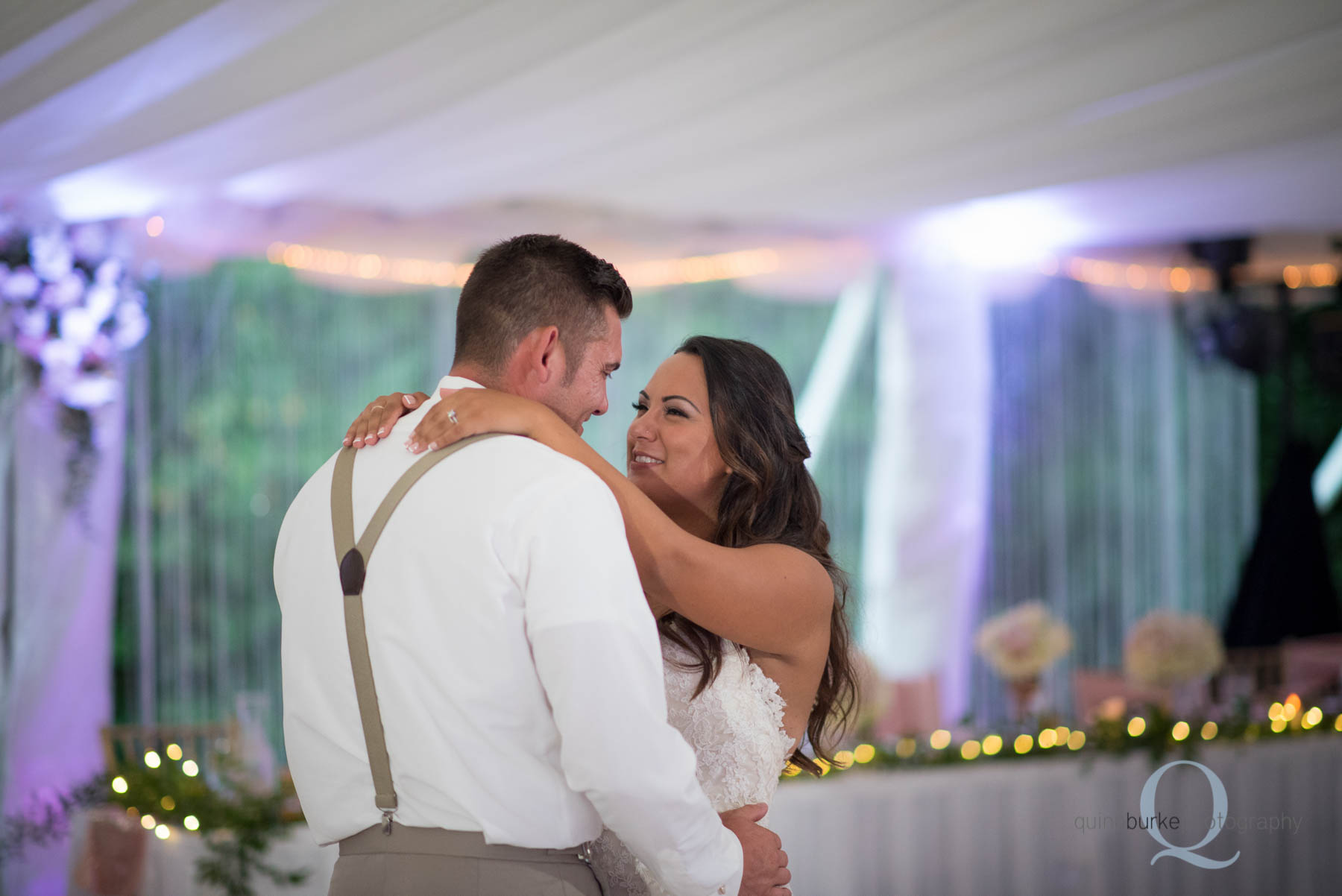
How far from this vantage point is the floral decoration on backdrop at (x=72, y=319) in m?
4.75

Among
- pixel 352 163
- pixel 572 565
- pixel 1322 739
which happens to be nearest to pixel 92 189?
pixel 352 163

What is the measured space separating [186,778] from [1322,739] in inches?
159

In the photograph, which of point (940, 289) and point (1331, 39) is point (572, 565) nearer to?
point (1331, 39)

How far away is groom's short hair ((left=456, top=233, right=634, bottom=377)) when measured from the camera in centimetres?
177

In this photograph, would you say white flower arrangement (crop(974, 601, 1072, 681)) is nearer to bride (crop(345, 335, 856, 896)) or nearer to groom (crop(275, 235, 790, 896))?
bride (crop(345, 335, 856, 896))

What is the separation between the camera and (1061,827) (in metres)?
3.98

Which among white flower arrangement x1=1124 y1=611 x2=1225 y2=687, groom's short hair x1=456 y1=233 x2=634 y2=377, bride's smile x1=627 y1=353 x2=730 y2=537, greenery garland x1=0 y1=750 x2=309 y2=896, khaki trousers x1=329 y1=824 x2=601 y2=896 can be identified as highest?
groom's short hair x1=456 y1=233 x2=634 y2=377

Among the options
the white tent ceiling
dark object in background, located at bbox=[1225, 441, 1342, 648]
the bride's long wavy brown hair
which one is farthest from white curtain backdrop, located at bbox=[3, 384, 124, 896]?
dark object in background, located at bbox=[1225, 441, 1342, 648]

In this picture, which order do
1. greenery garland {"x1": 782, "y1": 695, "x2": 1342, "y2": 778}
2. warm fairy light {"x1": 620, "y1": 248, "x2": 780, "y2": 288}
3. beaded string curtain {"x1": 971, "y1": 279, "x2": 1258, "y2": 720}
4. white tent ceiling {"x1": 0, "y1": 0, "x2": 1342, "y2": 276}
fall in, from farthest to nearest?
beaded string curtain {"x1": 971, "y1": 279, "x2": 1258, "y2": 720}, warm fairy light {"x1": 620, "y1": 248, "x2": 780, "y2": 288}, greenery garland {"x1": 782, "y1": 695, "x2": 1342, "y2": 778}, white tent ceiling {"x1": 0, "y1": 0, "x2": 1342, "y2": 276}

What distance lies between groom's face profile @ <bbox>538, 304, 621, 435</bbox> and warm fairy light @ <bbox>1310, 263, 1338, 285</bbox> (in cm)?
726

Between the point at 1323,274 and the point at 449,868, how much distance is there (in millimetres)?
7856

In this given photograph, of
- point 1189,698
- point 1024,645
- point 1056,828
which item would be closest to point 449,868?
point 1056,828

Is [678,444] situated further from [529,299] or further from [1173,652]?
[1173,652]

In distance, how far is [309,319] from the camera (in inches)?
240
